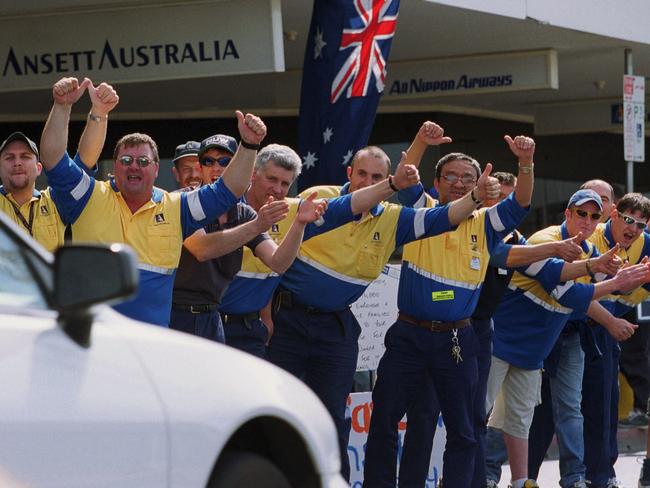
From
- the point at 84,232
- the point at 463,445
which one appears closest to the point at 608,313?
the point at 463,445

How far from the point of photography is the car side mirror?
12.1 feet

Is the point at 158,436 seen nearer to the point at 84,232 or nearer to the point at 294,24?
the point at 84,232

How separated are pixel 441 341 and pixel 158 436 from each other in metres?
5.00

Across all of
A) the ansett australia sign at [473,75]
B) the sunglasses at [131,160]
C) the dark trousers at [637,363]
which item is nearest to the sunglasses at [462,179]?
the sunglasses at [131,160]

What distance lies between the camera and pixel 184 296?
788cm

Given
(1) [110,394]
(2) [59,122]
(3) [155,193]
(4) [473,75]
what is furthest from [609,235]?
(1) [110,394]

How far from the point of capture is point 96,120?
23.7ft

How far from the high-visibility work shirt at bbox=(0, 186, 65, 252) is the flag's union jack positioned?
4623 mm

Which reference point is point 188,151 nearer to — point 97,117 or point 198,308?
point 198,308

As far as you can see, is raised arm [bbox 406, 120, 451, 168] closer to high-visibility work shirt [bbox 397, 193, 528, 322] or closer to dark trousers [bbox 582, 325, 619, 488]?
high-visibility work shirt [bbox 397, 193, 528, 322]

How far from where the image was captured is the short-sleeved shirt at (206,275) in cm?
786

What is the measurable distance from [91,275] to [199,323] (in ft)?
13.5

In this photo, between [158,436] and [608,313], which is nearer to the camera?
[158,436]

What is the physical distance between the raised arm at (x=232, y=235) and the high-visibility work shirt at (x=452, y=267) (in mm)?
1542
